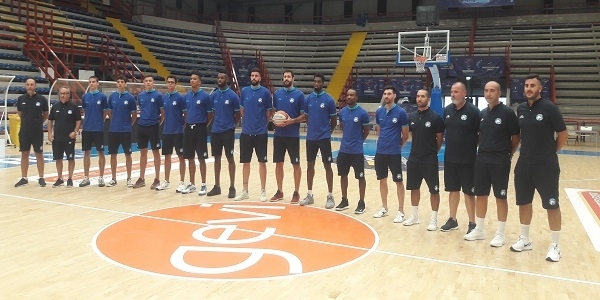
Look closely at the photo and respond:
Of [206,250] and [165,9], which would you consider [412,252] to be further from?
[165,9]

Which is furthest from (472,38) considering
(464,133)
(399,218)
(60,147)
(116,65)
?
(60,147)

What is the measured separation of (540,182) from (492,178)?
1.65ft

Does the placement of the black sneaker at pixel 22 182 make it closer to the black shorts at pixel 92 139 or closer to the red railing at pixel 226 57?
the black shorts at pixel 92 139

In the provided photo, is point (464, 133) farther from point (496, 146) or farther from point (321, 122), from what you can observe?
point (321, 122)

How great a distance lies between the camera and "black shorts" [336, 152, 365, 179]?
6.60m

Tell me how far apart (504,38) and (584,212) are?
1954cm

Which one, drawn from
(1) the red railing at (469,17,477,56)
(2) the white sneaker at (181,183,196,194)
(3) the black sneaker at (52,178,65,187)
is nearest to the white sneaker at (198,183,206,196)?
(2) the white sneaker at (181,183,196,194)

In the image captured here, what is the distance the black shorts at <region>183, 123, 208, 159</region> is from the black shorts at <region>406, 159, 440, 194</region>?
10.6ft

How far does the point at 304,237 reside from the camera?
17.7 ft

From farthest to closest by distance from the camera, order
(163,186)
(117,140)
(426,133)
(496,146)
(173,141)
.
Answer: (163,186) < (117,140) < (173,141) < (426,133) < (496,146)

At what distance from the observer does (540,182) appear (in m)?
4.77

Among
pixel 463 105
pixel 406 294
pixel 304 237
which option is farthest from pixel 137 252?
pixel 463 105

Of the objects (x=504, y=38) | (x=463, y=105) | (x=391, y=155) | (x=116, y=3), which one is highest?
(x=116, y=3)

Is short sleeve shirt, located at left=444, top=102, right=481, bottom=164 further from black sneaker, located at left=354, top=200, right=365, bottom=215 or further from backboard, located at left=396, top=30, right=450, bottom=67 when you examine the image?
backboard, located at left=396, top=30, right=450, bottom=67
